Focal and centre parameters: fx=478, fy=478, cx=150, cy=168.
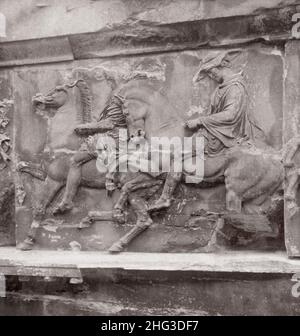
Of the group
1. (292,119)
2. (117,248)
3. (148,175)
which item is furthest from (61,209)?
(292,119)

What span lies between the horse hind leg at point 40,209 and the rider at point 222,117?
37.2 inches

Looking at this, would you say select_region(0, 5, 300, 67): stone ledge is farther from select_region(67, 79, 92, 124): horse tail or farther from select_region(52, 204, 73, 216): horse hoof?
select_region(52, 204, 73, 216): horse hoof

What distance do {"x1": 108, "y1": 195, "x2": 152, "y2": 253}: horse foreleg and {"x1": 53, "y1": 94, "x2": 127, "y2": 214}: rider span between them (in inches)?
21.0

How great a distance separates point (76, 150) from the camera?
4.36 meters

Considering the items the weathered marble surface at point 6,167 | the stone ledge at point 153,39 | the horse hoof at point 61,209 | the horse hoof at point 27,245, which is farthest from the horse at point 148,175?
the stone ledge at point 153,39

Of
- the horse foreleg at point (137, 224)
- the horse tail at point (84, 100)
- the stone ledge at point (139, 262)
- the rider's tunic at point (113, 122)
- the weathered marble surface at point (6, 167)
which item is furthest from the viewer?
the weathered marble surface at point (6, 167)

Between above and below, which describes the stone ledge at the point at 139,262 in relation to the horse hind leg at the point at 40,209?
below

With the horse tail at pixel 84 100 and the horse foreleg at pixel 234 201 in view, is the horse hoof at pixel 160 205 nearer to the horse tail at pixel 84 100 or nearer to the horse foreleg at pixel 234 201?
the horse foreleg at pixel 234 201

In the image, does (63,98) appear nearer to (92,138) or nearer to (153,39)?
Result: (92,138)

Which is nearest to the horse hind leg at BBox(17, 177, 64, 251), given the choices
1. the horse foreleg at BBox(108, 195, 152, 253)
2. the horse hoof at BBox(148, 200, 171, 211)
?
the horse foreleg at BBox(108, 195, 152, 253)

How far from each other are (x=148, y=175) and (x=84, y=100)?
0.93m

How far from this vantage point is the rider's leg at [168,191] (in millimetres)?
4020

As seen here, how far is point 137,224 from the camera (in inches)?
162
